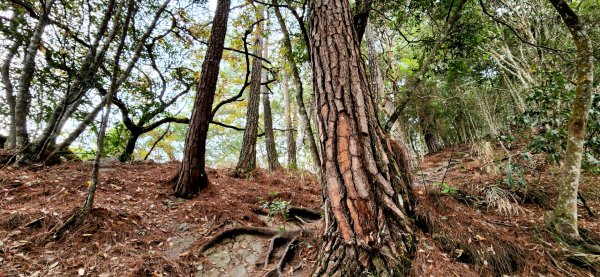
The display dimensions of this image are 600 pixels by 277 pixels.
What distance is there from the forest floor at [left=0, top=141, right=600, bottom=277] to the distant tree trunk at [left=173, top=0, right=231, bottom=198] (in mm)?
217

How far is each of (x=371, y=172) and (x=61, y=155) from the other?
614 centimetres

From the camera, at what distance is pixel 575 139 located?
2293 mm

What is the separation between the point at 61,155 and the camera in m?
4.99

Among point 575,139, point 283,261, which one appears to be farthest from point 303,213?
point 575,139

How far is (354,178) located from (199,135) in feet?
10.3

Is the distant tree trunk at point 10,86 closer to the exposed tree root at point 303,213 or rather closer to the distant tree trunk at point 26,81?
the distant tree trunk at point 26,81

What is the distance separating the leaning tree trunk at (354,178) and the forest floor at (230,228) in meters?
0.29

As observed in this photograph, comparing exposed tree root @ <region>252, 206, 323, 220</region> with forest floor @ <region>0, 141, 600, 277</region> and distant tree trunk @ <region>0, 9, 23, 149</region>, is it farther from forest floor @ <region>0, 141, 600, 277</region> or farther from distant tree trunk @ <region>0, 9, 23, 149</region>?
distant tree trunk @ <region>0, 9, 23, 149</region>

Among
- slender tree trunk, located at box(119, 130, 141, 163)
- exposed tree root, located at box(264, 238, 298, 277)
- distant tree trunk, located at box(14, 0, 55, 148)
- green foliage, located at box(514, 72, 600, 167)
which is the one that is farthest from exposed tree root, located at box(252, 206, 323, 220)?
distant tree trunk, located at box(14, 0, 55, 148)

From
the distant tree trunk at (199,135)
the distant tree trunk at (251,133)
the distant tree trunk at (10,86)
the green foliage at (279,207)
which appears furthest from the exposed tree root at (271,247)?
the distant tree trunk at (10,86)

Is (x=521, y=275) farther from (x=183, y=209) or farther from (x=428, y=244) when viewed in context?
(x=183, y=209)

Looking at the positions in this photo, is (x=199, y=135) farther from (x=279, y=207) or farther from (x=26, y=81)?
(x=26, y=81)

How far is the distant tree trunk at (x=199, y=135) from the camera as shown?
412cm

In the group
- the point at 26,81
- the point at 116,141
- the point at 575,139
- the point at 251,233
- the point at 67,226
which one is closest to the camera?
the point at 575,139
